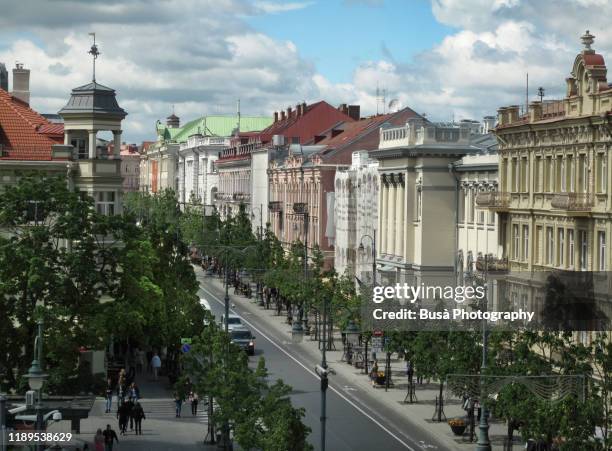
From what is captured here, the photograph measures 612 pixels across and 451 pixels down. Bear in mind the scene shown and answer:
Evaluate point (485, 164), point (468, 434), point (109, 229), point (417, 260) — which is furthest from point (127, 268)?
point (417, 260)

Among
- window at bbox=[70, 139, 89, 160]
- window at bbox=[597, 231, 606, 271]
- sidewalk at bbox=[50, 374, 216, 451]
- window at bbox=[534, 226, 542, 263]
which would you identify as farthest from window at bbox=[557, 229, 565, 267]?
window at bbox=[70, 139, 89, 160]

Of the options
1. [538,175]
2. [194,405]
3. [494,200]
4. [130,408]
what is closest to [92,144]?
[194,405]

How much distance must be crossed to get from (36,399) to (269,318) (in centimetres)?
6859

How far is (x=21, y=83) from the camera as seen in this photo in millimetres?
90375

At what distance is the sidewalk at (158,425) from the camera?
54125mm

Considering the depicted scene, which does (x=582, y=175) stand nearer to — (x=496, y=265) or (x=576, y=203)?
(x=576, y=203)

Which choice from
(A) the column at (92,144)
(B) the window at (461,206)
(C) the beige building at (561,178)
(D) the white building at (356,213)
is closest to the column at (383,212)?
(D) the white building at (356,213)

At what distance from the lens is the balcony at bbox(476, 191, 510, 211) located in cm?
7606

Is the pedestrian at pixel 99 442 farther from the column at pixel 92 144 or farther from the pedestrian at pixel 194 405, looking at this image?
the column at pixel 92 144

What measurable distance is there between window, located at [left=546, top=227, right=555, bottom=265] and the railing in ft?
21.2

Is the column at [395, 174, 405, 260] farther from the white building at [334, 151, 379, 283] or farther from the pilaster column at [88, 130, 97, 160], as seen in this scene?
the pilaster column at [88, 130, 97, 160]

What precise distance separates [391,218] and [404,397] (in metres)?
32.8

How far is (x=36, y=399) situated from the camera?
37.8 m

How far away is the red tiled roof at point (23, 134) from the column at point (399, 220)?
100.0 feet
